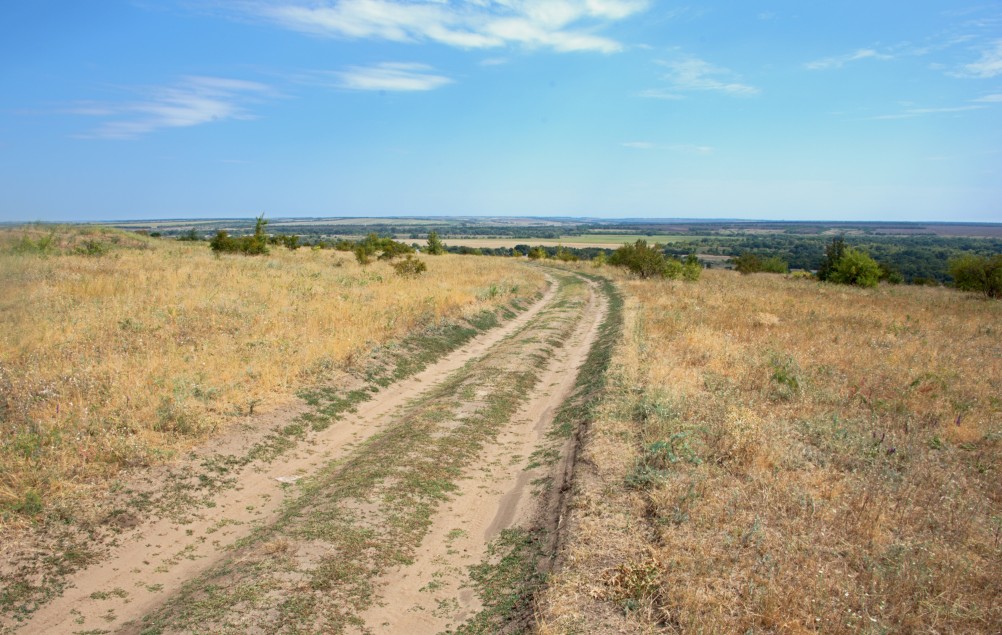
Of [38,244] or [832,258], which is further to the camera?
[832,258]

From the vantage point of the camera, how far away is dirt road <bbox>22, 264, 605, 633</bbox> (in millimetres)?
5379

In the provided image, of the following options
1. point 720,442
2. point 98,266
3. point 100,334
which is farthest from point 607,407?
point 98,266

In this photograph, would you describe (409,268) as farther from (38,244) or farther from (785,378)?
(785,378)

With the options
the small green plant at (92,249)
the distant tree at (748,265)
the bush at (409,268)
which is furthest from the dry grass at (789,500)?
the distant tree at (748,265)

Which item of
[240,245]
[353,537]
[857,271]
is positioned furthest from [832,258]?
[353,537]

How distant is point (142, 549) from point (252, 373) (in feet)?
17.8

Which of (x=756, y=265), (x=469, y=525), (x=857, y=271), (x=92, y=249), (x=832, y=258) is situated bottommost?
(x=469, y=525)

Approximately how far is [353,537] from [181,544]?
2.21m

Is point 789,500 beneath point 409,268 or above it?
beneath

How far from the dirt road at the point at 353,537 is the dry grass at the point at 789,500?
1.12 metres

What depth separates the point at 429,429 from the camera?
10.5 metres

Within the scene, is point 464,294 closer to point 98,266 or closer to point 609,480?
point 98,266

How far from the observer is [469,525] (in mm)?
7457

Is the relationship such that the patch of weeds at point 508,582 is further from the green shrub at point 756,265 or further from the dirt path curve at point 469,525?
the green shrub at point 756,265
